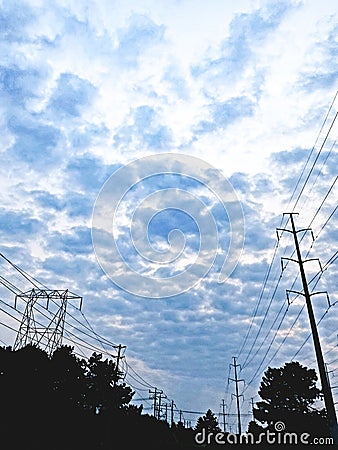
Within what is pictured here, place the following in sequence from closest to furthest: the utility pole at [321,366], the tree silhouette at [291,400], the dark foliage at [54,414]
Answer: the utility pole at [321,366]
the dark foliage at [54,414]
the tree silhouette at [291,400]

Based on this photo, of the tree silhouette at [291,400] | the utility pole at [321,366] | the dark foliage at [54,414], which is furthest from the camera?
the tree silhouette at [291,400]

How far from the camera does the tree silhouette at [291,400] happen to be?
6391 cm

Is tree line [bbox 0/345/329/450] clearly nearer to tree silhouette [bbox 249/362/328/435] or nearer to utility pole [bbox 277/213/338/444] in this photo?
tree silhouette [bbox 249/362/328/435]

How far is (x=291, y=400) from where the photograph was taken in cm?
6919

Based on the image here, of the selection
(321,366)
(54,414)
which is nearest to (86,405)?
(54,414)

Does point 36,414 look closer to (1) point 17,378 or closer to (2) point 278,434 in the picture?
(1) point 17,378

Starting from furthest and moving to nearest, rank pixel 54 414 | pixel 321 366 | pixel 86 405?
pixel 86 405
pixel 54 414
pixel 321 366

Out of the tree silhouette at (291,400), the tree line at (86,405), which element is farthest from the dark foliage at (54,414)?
the tree silhouette at (291,400)

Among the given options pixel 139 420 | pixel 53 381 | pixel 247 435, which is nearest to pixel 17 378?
pixel 53 381

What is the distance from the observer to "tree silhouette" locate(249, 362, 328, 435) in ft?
210

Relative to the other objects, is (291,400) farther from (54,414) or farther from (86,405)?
(54,414)

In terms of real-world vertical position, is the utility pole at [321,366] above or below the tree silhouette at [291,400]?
below

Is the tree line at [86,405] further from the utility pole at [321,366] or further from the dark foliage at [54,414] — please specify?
the utility pole at [321,366]

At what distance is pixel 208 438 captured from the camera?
223 ft
